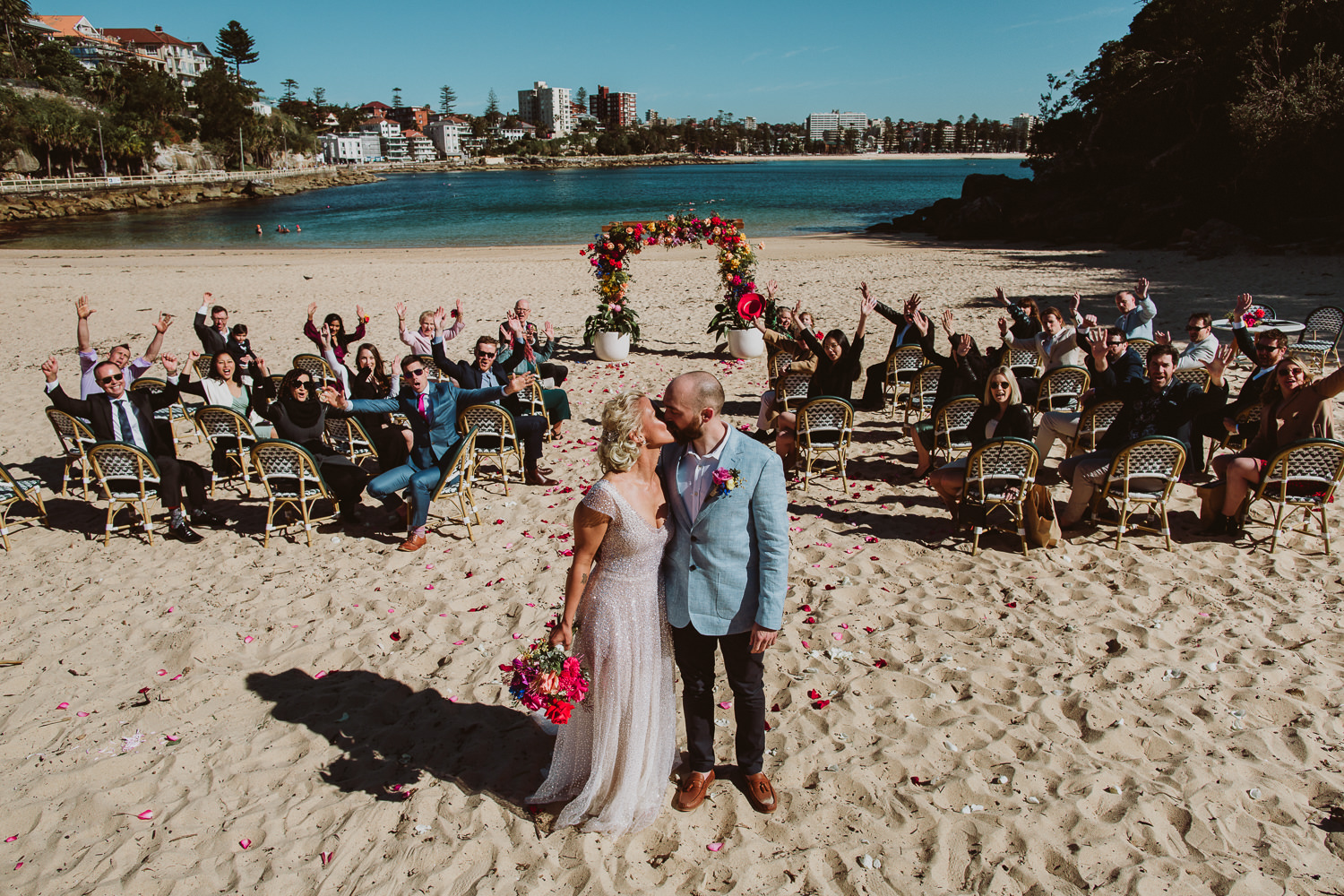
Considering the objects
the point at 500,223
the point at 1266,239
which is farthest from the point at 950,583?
the point at 500,223

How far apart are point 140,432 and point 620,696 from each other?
682 cm

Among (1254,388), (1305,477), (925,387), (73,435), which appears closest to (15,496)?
(73,435)

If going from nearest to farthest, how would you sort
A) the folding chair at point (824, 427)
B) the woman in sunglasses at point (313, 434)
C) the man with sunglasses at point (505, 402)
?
the woman in sunglasses at point (313, 434)
the folding chair at point (824, 427)
the man with sunglasses at point (505, 402)

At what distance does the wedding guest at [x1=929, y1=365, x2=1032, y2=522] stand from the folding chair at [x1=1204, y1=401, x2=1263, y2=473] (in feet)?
7.06

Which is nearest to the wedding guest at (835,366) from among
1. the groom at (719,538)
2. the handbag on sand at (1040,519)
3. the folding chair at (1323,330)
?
the handbag on sand at (1040,519)

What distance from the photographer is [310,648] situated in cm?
571

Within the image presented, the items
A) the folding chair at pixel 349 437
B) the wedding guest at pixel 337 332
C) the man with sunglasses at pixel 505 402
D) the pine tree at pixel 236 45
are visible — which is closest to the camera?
the folding chair at pixel 349 437

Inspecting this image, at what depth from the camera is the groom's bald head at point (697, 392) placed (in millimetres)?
3467

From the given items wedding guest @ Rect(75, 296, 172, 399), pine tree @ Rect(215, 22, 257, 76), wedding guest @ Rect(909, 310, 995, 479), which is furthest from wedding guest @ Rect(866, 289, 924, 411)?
pine tree @ Rect(215, 22, 257, 76)

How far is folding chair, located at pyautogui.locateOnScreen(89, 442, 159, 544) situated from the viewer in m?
7.21

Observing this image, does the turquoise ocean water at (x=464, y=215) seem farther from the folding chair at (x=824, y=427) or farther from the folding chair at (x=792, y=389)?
the folding chair at (x=824, y=427)

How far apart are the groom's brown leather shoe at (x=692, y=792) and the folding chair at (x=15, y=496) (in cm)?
717

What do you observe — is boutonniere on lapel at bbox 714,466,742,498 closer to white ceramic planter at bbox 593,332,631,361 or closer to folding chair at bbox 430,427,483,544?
folding chair at bbox 430,427,483,544

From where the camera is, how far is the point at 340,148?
189m
